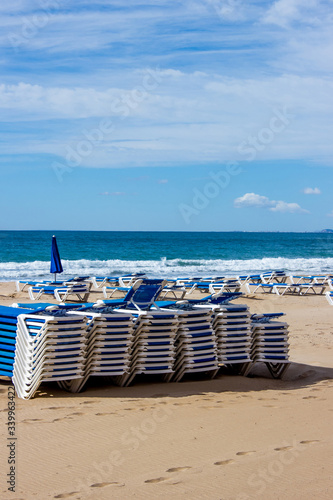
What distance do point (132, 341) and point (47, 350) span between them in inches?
40.9

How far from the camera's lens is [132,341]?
6777 millimetres

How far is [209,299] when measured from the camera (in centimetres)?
787

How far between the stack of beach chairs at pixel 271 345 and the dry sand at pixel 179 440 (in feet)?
0.82

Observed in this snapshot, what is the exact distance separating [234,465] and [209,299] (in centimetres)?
355

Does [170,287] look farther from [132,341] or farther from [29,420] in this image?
[29,420]

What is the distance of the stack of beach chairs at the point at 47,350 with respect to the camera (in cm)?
625

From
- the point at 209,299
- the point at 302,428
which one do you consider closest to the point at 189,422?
the point at 302,428

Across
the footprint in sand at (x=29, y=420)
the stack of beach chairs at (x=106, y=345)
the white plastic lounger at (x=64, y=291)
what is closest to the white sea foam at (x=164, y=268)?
the white plastic lounger at (x=64, y=291)

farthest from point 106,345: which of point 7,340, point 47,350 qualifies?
point 7,340

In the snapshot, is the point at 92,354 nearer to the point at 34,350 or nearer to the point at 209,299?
the point at 34,350

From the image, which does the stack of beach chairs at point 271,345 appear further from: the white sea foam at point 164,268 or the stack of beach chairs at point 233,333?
the white sea foam at point 164,268

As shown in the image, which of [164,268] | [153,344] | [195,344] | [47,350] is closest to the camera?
[47,350]

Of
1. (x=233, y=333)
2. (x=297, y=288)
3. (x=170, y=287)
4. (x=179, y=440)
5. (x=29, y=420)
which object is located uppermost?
(x=297, y=288)

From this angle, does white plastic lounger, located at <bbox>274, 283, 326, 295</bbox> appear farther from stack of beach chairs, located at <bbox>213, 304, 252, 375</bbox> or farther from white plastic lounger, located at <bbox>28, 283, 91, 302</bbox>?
stack of beach chairs, located at <bbox>213, 304, 252, 375</bbox>
